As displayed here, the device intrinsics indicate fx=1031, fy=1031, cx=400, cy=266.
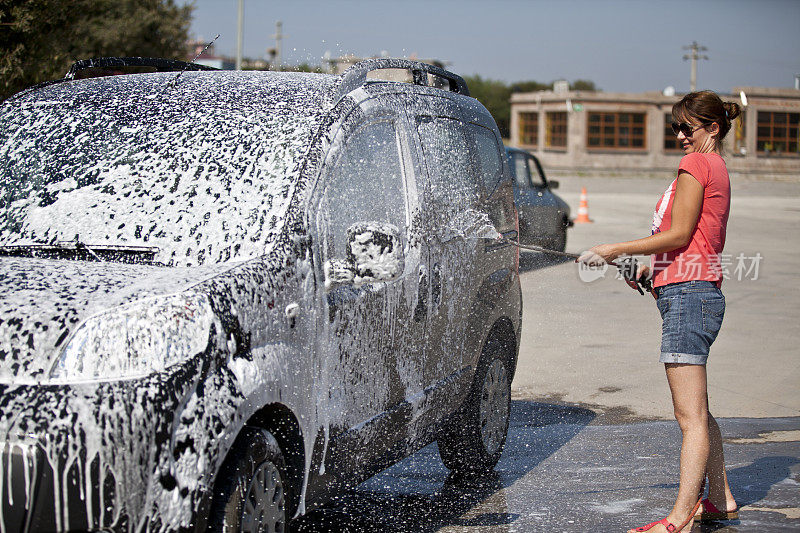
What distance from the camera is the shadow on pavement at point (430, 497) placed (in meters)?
4.62

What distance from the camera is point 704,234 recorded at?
4.38 metres

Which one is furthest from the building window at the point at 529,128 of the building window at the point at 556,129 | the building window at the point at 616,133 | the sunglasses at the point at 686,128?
the sunglasses at the point at 686,128

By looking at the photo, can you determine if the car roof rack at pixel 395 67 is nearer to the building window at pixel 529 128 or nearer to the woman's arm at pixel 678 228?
the woman's arm at pixel 678 228

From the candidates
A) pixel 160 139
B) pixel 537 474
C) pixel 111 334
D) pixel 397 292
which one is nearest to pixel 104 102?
pixel 160 139

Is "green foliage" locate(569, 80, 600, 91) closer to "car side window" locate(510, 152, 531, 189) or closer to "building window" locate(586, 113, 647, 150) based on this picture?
"building window" locate(586, 113, 647, 150)

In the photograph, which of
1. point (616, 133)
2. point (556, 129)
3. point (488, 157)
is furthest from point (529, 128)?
point (488, 157)

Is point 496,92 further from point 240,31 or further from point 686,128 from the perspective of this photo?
point 686,128

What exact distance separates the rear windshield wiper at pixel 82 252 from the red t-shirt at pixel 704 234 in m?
2.18

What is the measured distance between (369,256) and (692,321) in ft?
5.20

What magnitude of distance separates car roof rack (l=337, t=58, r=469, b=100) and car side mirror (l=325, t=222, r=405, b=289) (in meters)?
0.74

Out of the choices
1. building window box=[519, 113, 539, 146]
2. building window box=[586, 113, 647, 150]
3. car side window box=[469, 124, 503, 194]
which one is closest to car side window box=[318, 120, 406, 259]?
car side window box=[469, 124, 503, 194]

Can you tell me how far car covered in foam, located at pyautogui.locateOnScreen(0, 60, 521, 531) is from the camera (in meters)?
2.77

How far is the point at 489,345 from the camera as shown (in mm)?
5383

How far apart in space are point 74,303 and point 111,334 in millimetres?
180
